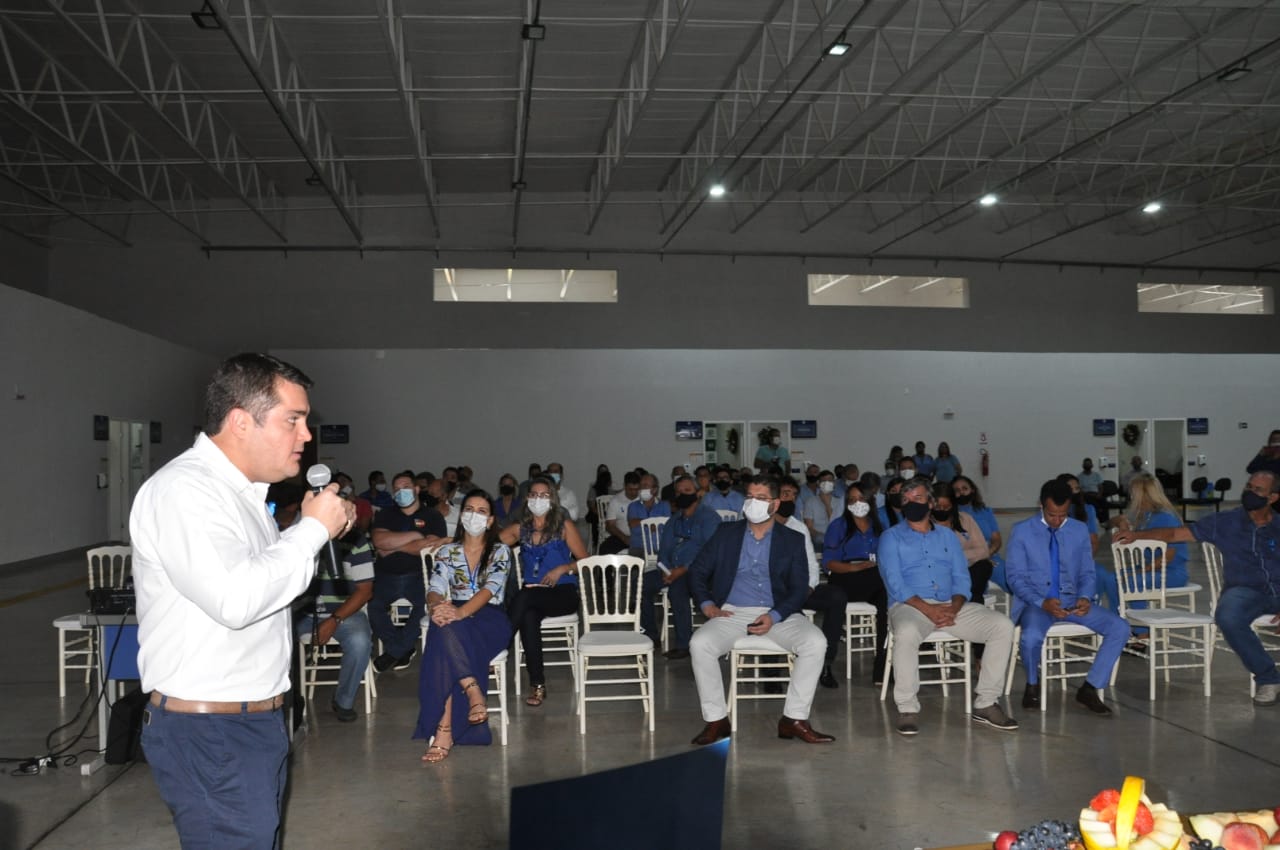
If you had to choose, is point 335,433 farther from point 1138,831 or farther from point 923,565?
point 1138,831

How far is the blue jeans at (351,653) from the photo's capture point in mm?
5395

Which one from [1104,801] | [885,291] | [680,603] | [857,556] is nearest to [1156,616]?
[857,556]

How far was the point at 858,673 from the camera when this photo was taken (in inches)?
256

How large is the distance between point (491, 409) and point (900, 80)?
9.42 metres

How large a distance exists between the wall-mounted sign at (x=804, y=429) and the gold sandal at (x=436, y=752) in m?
14.5

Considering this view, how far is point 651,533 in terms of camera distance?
8.93 metres

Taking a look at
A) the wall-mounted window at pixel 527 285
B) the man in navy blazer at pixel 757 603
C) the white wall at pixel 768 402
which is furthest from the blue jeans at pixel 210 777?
the wall-mounted window at pixel 527 285

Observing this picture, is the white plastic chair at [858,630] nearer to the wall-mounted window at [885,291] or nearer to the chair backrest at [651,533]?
the chair backrest at [651,533]

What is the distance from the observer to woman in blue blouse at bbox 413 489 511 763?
4875mm

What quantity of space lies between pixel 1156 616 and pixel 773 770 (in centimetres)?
274

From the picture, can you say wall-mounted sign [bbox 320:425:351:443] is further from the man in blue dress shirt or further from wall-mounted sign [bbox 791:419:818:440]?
the man in blue dress shirt

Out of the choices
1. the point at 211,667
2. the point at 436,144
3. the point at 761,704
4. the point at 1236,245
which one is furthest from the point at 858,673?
the point at 1236,245

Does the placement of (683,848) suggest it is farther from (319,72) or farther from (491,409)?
(491,409)

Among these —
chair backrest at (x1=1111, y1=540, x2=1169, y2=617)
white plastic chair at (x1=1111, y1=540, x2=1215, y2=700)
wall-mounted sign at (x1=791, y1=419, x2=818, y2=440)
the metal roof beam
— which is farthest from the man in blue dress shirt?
wall-mounted sign at (x1=791, y1=419, x2=818, y2=440)
